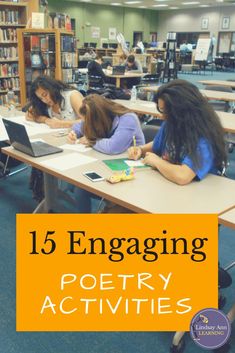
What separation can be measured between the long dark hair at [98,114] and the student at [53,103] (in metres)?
0.69

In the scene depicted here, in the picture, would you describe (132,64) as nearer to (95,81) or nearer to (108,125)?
(95,81)

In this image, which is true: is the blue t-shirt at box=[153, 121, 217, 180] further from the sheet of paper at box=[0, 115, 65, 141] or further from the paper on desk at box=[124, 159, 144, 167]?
the sheet of paper at box=[0, 115, 65, 141]

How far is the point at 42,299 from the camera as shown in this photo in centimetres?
147

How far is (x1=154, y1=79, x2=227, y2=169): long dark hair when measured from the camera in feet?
5.92

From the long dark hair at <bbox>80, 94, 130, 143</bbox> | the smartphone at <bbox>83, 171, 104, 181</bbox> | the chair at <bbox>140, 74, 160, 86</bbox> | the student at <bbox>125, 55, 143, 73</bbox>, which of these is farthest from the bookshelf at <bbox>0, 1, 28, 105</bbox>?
the smartphone at <bbox>83, 171, 104, 181</bbox>

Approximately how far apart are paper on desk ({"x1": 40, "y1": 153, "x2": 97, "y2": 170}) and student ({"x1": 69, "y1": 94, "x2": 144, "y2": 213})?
151 millimetres

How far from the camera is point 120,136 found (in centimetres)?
234

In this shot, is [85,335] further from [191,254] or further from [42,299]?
[191,254]

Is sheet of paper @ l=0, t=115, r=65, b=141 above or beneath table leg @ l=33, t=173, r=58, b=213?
above

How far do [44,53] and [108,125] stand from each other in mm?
4076

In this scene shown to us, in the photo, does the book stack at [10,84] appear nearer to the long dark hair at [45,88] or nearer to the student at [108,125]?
the long dark hair at [45,88]

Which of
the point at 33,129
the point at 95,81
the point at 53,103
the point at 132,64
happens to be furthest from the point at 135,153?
the point at 132,64

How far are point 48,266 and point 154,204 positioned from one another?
0.53 m

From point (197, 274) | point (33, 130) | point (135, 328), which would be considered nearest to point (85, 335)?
point (135, 328)
